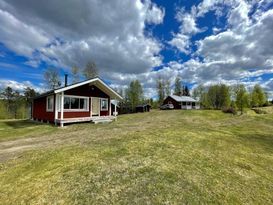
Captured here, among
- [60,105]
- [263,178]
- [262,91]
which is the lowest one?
[263,178]

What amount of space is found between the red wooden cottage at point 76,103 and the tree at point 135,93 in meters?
26.4

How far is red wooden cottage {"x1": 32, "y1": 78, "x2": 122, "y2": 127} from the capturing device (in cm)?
1377

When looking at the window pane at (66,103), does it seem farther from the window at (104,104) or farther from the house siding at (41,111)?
the window at (104,104)

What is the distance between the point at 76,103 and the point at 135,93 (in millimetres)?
30674

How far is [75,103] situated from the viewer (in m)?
15.1

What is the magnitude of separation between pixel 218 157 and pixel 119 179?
3735mm

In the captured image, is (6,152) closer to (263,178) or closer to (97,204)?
(97,204)

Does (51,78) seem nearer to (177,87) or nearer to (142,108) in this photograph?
(142,108)

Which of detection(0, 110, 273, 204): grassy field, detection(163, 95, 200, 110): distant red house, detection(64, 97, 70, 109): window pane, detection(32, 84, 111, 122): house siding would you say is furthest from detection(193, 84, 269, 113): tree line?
detection(0, 110, 273, 204): grassy field

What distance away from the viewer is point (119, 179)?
13.2ft

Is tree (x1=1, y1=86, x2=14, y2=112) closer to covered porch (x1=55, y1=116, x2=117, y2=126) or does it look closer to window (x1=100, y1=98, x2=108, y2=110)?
window (x1=100, y1=98, x2=108, y2=110)

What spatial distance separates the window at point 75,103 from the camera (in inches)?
567

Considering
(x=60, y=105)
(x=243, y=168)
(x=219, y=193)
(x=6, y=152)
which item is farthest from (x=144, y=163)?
(x=60, y=105)

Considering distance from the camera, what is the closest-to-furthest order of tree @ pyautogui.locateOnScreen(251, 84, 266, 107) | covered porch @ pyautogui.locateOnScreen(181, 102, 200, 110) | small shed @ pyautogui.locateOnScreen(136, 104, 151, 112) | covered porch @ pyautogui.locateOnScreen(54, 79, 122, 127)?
covered porch @ pyautogui.locateOnScreen(54, 79, 122, 127) → small shed @ pyautogui.locateOnScreen(136, 104, 151, 112) → covered porch @ pyautogui.locateOnScreen(181, 102, 200, 110) → tree @ pyautogui.locateOnScreen(251, 84, 266, 107)
